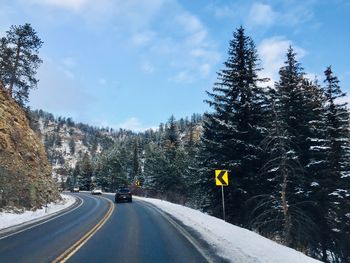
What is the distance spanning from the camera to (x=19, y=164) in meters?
34.3

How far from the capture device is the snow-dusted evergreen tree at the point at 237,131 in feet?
92.6

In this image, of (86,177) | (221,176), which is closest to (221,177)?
(221,176)

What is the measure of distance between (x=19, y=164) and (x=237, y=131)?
18386mm

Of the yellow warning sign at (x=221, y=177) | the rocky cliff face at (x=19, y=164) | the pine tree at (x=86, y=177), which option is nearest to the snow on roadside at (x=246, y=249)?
the yellow warning sign at (x=221, y=177)

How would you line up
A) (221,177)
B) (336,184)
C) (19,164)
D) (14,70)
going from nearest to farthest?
1. (221,177)
2. (336,184)
3. (19,164)
4. (14,70)

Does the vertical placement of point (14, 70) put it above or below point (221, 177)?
above

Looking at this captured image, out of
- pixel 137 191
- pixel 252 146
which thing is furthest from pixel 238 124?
pixel 137 191

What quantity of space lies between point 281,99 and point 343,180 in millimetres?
6847

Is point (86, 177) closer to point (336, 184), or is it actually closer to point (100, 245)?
point (336, 184)

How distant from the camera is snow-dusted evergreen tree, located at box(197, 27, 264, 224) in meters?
28.2

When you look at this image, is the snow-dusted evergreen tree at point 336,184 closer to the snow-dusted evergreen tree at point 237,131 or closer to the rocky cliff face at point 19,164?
the snow-dusted evergreen tree at point 237,131

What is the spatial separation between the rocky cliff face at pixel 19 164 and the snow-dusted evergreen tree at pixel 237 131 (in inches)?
512

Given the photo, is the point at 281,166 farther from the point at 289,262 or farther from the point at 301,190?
the point at 289,262

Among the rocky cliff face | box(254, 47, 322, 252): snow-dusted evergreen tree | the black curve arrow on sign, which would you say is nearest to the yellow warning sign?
the black curve arrow on sign
